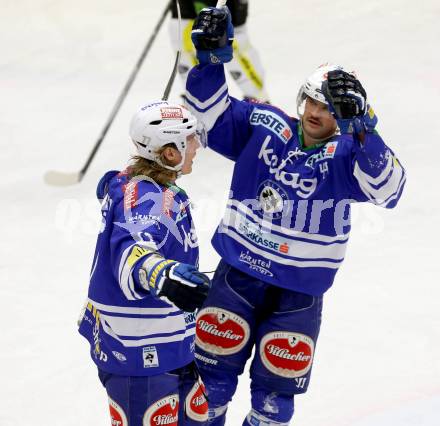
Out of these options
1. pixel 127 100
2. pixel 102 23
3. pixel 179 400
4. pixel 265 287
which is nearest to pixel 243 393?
pixel 265 287

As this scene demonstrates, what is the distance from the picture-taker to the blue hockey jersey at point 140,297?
2719mm

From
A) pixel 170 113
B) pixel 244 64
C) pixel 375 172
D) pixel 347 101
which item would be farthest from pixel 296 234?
pixel 244 64

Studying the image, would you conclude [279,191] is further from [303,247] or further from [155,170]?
[155,170]

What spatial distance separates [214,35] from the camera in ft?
10.5

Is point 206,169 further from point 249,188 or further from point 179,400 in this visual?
point 179,400

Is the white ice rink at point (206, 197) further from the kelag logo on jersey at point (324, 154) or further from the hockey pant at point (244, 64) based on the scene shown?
the kelag logo on jersey at point (324, 154)

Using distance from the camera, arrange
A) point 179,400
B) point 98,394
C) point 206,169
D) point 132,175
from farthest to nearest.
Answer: point 206,169, point 98,394, point 179,400, point 132,175

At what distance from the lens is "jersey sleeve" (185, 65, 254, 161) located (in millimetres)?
3336

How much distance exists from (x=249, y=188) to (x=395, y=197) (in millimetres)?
512

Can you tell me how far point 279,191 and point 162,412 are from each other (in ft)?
2.83

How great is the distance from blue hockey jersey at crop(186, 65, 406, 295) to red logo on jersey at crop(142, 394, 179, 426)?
24.9 inches

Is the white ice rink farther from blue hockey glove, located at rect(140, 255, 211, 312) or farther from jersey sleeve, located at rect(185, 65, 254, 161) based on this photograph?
blue hockey glove, located at rect(140, 255, 211, 312)

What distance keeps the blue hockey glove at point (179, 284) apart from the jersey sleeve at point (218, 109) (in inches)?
38.0

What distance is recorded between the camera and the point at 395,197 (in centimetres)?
321
